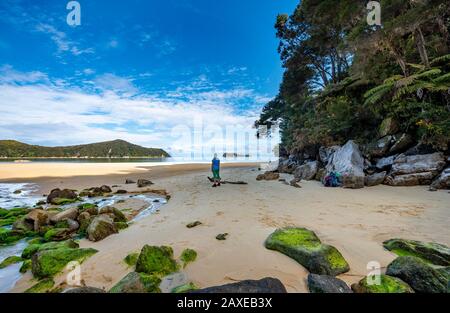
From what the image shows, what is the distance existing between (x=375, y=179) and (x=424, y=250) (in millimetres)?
7011

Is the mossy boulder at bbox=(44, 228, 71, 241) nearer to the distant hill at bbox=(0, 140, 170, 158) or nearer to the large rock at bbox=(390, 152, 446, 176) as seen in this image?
the large rock at bbox=(390, 152, 446, 176)

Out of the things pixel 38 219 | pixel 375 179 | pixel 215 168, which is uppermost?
pixel 215 168

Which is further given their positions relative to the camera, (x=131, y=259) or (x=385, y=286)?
(x=131, y=259)

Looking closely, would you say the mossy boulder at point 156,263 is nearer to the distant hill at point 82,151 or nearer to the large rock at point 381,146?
the large rock at point 381,146

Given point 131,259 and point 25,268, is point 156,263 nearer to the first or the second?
point 131,259

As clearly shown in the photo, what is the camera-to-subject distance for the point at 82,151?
4840 inches

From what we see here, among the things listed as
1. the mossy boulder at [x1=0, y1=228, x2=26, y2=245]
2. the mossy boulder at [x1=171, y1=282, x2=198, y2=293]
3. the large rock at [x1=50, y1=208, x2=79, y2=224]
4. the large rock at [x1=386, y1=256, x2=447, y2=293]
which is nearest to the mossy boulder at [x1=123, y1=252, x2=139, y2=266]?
the mossy boulder at [x1=171, y1=282, x2=198, y2=293]

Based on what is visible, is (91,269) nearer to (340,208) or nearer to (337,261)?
(337,261)

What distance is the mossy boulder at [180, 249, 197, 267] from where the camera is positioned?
3.35 metres

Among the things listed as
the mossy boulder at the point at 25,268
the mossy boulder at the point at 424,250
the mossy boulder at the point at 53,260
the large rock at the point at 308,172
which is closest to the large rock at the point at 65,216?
the mossy boulder at the point at 25,268

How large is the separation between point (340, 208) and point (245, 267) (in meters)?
4.36

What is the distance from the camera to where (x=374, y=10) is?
34.9 feet

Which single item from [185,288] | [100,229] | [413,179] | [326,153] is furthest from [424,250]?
[326,153]

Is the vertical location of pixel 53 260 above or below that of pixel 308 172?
below
